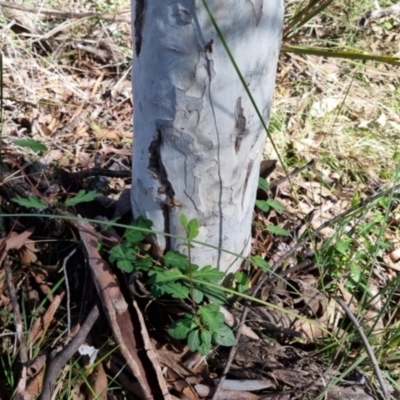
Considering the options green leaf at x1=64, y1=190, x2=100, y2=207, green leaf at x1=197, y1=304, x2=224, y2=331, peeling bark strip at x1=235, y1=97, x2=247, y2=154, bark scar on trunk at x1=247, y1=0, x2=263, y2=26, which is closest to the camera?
bark scar on trunk at x1=247, y1=0, x2=263, y2=26

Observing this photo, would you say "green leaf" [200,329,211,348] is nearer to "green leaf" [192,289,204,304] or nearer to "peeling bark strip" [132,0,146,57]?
"green leaf" [192,289,204,304]

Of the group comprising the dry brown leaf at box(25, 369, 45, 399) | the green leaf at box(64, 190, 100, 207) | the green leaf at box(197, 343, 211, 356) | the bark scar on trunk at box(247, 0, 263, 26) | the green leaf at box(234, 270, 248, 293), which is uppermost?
the bark scar on trunk at box(247, 0, 263, 26)

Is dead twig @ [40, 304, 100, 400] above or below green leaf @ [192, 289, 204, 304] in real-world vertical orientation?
below

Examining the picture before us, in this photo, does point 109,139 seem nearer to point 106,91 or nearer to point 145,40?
point 106,91

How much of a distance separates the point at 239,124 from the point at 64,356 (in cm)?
79

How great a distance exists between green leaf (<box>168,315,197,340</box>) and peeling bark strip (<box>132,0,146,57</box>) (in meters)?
0.73

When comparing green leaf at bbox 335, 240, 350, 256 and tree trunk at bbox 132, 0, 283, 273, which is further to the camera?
green leaf at bbox 335, 240, 350, 256

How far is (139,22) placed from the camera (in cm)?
117

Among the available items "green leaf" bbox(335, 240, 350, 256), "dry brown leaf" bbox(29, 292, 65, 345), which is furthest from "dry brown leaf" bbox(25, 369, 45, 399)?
"green leaf" bbox(335, 240, 350, 256)

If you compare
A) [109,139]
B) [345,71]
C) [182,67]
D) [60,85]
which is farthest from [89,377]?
[345,71]

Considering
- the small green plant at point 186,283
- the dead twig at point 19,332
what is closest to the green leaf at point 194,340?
the small green plant at point 186,283

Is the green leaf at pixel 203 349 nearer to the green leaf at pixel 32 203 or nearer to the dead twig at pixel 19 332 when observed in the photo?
the dead twig at pixel 19 332

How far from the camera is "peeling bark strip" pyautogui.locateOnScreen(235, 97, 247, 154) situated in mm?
1250

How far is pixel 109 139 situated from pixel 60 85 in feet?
1.48
